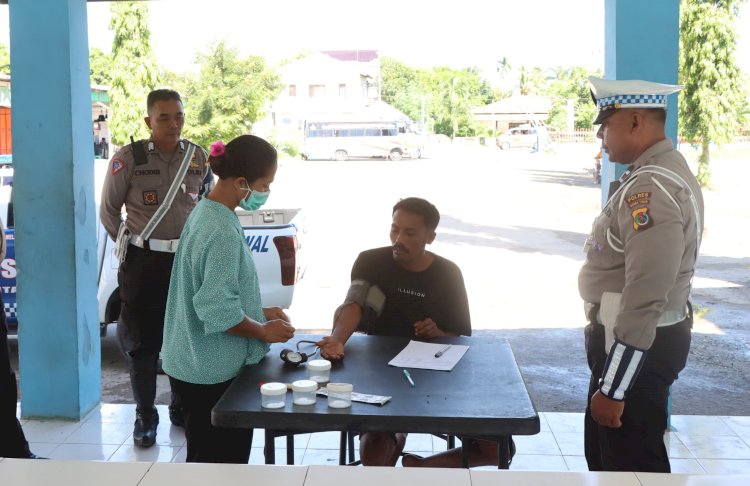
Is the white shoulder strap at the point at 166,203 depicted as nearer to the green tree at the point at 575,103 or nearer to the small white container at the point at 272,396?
the small white container at the point at 272,396

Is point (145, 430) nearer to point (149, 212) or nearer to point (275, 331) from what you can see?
point (149, 212)

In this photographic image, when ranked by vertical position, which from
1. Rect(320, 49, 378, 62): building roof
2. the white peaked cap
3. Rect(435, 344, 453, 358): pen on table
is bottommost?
Rect(435, 344, 453, 358): pen on table

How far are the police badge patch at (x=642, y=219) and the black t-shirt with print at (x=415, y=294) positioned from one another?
1052mm

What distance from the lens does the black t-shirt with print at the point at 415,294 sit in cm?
335

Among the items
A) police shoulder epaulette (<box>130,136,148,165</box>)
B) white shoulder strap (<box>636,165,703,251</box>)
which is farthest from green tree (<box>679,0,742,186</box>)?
white shoulder strap (<box>636,165,703,251</box>)

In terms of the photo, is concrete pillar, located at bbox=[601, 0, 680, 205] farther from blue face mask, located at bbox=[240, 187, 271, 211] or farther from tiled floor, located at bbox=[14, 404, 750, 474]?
blue face mask, located at bbox=[240, 187, 271, 211]

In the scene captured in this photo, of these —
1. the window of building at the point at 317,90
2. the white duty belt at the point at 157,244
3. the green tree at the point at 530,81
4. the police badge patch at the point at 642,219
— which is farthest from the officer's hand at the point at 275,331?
the green tree at the point at 530,81

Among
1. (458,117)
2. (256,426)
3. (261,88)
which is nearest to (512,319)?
(256,426)

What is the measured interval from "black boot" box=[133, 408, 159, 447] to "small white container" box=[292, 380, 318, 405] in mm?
2069

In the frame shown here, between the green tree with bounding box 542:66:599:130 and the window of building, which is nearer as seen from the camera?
the window of building

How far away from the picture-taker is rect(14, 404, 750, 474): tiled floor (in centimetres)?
392

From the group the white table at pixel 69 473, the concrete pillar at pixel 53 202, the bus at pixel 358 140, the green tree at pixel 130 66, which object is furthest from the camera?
the bus at pixel 358 140

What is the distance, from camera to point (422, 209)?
11.0 feet

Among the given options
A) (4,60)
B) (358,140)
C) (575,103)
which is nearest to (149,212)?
(358,140)
